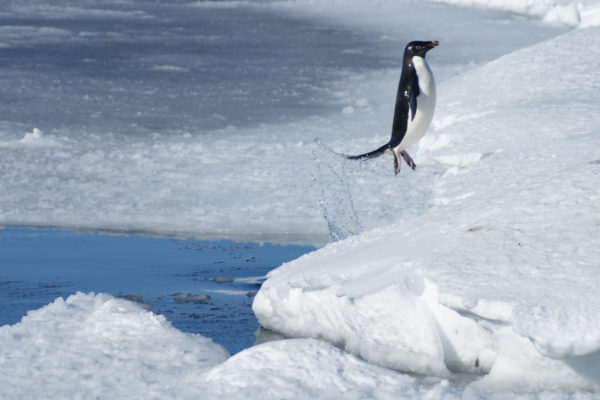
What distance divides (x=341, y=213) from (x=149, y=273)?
1.04 m

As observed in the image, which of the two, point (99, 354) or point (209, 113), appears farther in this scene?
point (209, 113)

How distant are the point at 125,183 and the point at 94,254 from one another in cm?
107

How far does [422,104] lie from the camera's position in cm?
376

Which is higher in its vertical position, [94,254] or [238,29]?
[238,29]

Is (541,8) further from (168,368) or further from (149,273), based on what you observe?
(168,368)

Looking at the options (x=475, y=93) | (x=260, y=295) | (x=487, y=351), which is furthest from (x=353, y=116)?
(x=487, y=351)

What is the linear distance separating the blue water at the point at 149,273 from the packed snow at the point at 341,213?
137mm

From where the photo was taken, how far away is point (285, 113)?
6.39 meters

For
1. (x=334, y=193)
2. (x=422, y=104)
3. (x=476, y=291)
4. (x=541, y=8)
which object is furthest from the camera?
(x=541, y=8)

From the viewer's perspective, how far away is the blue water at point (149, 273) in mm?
2627

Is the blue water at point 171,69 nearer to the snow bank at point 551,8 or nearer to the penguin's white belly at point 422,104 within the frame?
the penguin's white belly at point 422,104

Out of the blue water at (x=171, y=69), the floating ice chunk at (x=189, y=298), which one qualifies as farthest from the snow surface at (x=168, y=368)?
the blue water at (x=171, y=69)

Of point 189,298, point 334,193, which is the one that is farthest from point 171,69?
point 189,298

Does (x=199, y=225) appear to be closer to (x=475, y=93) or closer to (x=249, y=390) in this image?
(x=249, y=390)
